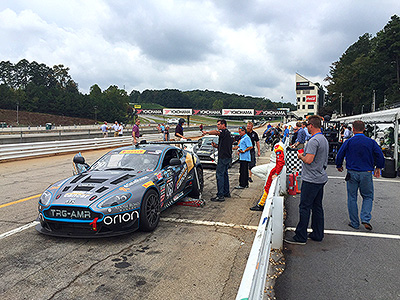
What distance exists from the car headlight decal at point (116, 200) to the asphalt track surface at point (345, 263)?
8.09ft

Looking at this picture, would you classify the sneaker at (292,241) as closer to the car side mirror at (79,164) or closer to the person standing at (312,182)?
the person standing at (312,182)

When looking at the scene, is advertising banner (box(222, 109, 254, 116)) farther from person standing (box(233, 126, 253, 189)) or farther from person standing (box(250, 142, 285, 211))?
person standing (box(250, 142, 285, 211))

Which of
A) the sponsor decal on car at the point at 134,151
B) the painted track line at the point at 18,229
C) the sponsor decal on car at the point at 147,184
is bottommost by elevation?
the painted track line at the point at 18,229

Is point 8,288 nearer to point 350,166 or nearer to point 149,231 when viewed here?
point 149,231

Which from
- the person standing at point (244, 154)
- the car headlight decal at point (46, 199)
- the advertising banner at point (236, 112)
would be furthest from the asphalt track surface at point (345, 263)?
the advertising banner at point (236, 112)

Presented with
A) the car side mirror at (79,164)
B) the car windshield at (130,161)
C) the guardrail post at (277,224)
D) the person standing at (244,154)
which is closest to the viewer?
the guardrail post at (277,224)

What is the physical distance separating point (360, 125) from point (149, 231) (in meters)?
4.15

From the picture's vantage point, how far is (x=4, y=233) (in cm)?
504

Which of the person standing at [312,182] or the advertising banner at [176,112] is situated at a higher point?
the advertising banner at [176,112]

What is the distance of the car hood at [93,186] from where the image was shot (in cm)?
465

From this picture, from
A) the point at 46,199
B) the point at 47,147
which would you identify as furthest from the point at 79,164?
the point at 47,147

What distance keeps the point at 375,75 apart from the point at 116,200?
242ft

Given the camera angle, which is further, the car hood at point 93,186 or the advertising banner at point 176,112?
the advertising banner at point 176,112

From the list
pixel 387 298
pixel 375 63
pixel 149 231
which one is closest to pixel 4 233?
pixel 149 231
